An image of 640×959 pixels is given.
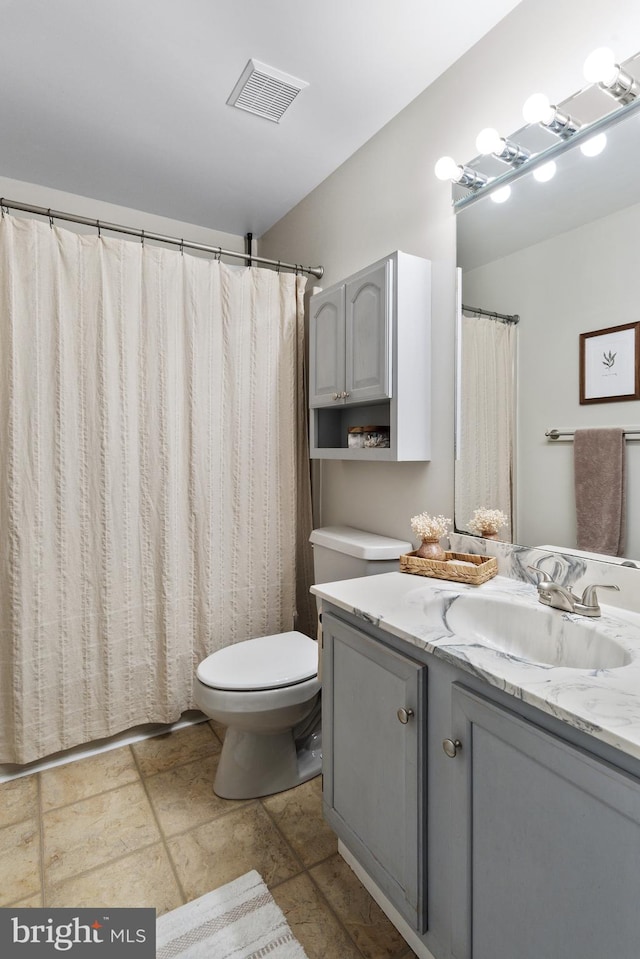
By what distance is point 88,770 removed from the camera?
6.15 feet

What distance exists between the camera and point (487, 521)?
1555 millimetres

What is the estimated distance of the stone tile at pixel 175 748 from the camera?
191 centimetres

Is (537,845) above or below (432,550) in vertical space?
below

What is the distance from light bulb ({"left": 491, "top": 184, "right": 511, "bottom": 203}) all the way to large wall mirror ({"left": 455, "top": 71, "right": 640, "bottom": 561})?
13mm

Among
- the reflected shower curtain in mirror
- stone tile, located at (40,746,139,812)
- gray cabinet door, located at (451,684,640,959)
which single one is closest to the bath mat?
gray cabinet door, located at (451,684,640,959)

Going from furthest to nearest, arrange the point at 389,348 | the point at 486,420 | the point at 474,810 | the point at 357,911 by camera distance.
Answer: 1. the point at 389,348
2. the point at 486,420
3. the point at 357,911
4. the point at 474,810

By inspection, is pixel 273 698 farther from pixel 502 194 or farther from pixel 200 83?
pixel 200 83

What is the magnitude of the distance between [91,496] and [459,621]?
139cm

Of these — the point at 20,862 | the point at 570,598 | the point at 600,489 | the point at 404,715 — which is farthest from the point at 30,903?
the point at 600,489

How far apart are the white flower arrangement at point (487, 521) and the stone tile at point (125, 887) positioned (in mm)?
1313

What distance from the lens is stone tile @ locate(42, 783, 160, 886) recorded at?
145 cm

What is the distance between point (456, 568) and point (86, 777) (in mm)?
1543

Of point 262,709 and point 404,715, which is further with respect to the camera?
point 262,709

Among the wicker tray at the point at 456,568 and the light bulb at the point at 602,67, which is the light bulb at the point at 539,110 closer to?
the light bulb at the point at 602,67
